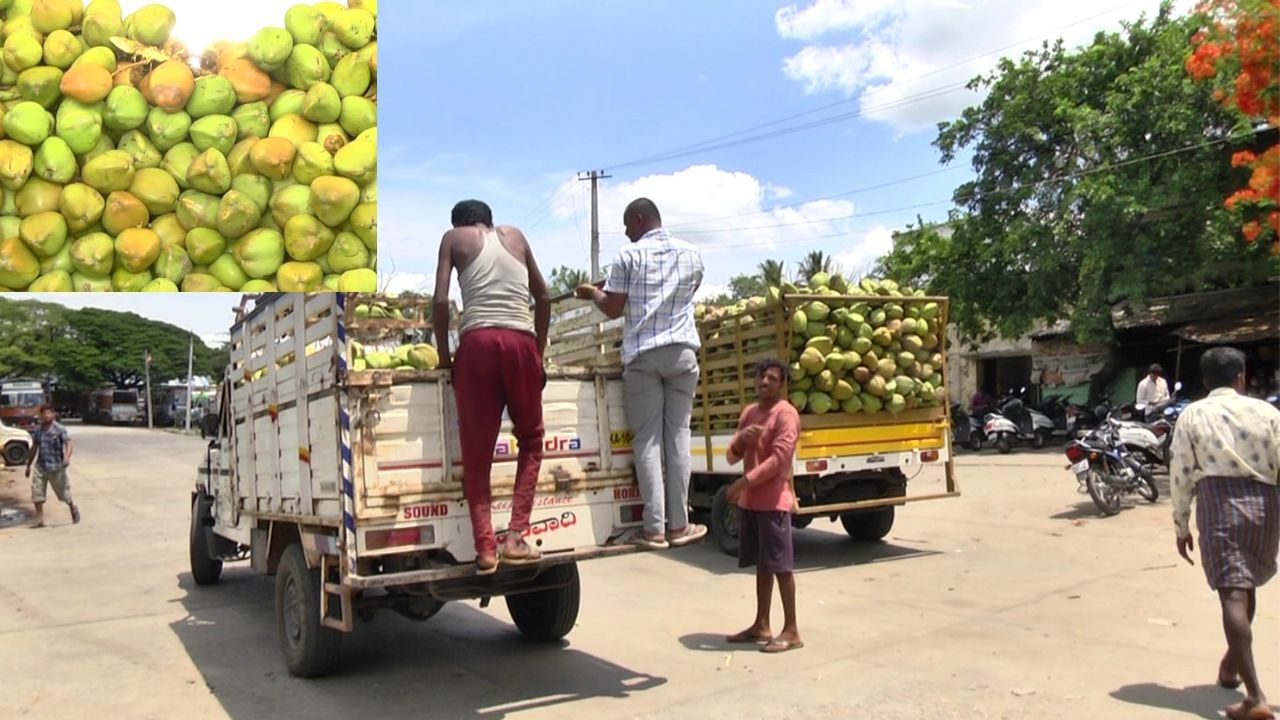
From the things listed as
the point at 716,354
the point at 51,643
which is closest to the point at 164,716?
the point at 51,643

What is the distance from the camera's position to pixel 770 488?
598 centimetres

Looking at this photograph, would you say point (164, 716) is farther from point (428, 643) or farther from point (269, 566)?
point (428, 643)

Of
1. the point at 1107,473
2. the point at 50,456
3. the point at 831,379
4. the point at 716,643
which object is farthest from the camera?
the point at 50,456

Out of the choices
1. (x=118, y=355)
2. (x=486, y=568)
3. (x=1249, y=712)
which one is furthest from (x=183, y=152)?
(x=118, y=355)

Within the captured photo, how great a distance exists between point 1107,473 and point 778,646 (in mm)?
6486

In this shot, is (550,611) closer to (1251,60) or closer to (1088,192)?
(1251,60)

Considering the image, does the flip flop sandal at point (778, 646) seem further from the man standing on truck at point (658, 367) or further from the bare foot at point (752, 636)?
the man standing on truck at point (658, 367)

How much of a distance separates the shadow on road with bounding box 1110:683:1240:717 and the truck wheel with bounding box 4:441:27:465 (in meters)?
21.1

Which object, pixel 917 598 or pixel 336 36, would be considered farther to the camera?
pixel 917 598

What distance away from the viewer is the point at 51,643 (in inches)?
265

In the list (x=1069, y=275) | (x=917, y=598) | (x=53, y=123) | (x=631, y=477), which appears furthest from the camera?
(x=1069, y=275)

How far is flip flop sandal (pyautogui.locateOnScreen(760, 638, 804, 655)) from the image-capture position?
5844 millimetres

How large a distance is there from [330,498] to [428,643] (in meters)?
2.06

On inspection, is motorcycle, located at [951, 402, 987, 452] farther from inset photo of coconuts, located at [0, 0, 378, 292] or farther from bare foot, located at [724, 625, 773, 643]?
inset photo of coconuts, located at [0, 0, 378, 292]
